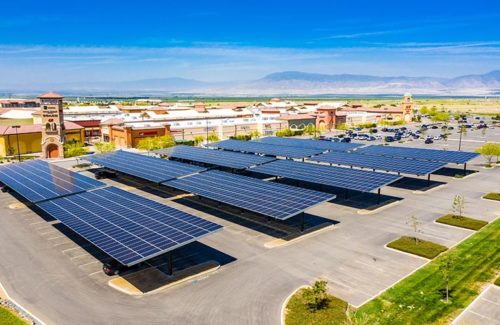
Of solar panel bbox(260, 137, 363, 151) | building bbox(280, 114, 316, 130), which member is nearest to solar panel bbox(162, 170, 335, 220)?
solar panel bbox(260, 137, 363, 151)

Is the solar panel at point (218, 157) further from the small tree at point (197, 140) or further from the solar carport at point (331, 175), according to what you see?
the small tree at point (197, 140)

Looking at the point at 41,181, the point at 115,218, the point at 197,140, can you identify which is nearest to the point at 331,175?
the point at 115,218

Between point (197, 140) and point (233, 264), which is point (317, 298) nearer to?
point (233, 264)

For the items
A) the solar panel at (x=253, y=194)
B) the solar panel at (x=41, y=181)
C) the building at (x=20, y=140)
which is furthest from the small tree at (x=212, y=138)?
the solar panel at (x=253, y=194)

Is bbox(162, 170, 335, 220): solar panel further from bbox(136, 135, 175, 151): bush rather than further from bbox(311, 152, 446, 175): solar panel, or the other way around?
bbox(136, 135, 175, 151): bush

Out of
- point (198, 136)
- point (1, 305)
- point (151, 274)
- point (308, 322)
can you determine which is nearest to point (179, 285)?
point (151, 274)
